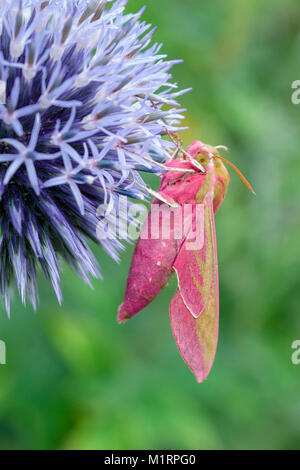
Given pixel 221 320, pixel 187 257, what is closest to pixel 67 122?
pixel 187 257

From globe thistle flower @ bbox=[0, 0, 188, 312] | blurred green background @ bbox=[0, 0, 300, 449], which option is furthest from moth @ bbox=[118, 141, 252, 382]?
blurred green background @ bbox=[0, 0, 300, 449]

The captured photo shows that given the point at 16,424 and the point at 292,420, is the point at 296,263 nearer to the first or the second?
the point at 292,420

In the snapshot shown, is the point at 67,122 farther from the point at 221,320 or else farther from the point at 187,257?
the point at 221,320

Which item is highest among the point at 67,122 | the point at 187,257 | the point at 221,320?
the point at 67,122

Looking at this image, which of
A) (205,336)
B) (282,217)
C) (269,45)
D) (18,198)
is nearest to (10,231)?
(18,198)

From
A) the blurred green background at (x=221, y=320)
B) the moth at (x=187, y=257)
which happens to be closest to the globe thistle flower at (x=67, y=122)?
A: the moth at (x=187, y=257)

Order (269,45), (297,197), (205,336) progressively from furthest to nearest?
(269,45)
(297,197)
(205,336)
